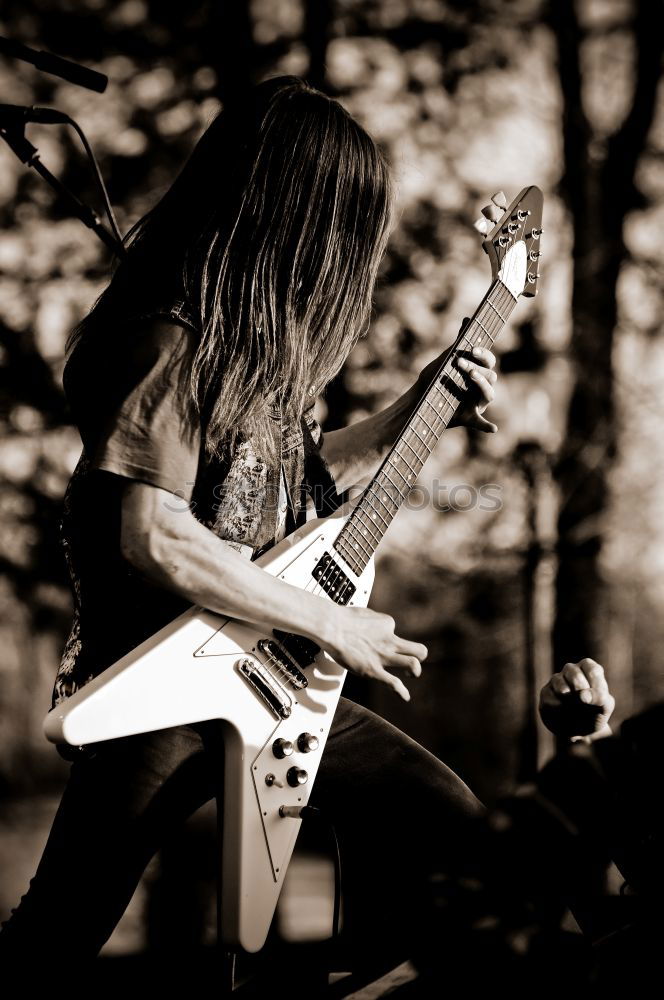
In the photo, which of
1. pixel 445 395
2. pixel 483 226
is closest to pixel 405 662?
pixel 445 395

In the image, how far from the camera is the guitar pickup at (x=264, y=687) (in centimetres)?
136

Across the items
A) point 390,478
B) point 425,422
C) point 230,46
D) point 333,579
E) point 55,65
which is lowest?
point 333,579

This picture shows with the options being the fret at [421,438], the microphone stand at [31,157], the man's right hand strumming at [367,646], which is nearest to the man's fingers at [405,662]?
the man's right hand strumming at [367,646]

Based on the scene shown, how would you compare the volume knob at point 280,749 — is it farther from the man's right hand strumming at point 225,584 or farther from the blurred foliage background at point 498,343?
the blurred foliage background at point 498,343

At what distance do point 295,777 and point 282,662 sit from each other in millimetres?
194

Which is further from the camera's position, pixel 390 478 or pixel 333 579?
pixel 390 478

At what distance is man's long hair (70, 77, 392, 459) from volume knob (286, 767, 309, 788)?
0.56 meters

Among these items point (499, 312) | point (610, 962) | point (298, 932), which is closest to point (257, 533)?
point (499, 312)

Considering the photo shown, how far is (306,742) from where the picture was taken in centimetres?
141

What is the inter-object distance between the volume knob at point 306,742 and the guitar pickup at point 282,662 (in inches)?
3.2

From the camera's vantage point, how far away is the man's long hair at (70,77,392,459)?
1.37 meters

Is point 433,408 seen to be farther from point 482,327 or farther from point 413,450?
point 482,327

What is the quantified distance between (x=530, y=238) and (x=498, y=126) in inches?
43.8

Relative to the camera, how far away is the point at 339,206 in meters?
1.51
